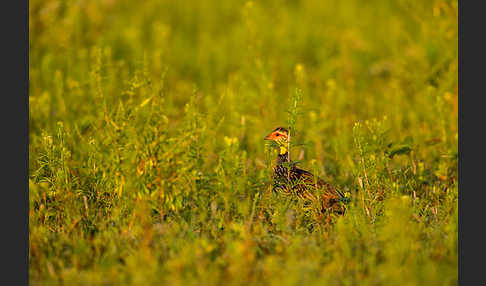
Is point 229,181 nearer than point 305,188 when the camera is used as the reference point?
Yes

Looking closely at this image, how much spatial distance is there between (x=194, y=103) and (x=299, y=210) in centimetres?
127

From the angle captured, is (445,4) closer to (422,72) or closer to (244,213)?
(422,72)

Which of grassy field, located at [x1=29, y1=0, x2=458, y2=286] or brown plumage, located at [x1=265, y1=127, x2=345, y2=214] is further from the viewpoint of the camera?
brown plumage, located at [x1=265, y1=127, x2=345, y2=214]

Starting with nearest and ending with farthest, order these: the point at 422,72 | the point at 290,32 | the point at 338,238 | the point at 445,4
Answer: the point at 338,238 < the point at 445,4 < the point at 422,72 < the point at 290,32

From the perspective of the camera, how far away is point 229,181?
495 centimetres

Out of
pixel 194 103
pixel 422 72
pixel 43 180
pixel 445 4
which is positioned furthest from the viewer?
pixel 422 72

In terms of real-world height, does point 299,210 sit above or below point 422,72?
below

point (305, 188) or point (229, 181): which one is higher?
point (229, 181)

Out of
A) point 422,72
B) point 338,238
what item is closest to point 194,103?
point 338,238

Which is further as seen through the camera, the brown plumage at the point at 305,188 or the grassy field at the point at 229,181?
the brown plumage at the point at 305,188

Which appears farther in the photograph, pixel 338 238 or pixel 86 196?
pixel 86 196

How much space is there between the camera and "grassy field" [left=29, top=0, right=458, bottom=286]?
4.37 m

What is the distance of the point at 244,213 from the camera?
479cm

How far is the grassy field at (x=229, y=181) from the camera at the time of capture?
14.3ft
